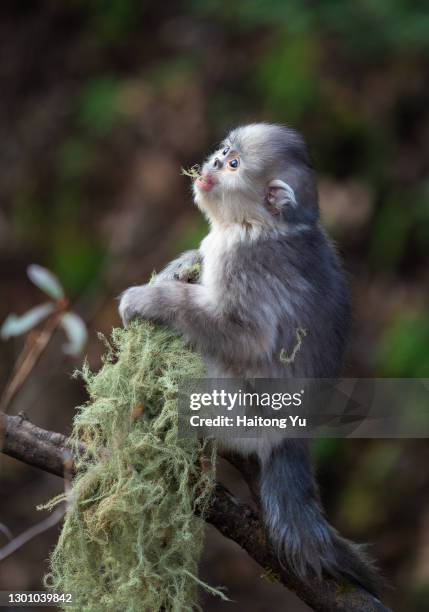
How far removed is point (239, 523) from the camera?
2.93m

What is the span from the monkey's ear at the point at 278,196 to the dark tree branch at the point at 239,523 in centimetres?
91

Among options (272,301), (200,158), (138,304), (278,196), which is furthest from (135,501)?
(200,158)

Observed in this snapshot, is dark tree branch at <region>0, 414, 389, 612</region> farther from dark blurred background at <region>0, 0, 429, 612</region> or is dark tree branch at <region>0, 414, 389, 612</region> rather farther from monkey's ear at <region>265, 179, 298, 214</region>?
dark blurred background at <region>0, 0, 429, 612</region>

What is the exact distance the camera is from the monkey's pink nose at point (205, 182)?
3.31 metres

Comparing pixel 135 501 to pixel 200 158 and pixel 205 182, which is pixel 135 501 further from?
pixel 200 158

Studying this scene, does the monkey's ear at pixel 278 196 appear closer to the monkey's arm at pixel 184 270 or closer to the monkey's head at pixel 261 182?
the monkey's head at pixel 261 182

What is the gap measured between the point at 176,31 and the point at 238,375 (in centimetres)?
494

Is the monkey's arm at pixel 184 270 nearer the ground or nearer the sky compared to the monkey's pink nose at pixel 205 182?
nearer the ground

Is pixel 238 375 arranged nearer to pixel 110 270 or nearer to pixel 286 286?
pixel 286 286

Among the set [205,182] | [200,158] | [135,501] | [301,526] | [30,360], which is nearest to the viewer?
[30,360]

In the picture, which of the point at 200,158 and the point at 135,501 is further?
the point at 200,158

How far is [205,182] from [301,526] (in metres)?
1.16

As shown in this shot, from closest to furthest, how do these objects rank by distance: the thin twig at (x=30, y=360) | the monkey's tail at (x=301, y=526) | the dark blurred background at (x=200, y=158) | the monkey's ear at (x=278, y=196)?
the thin twig at (x=30, y=360)
the monkey's tail at (x=301, y=526)
the monkey's ear at (x=278, y=196)
the dark blurred background at (x=200, y=158)

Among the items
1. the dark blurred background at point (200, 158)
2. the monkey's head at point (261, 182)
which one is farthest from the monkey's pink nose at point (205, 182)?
the dark blurred background at point (200, 158)
